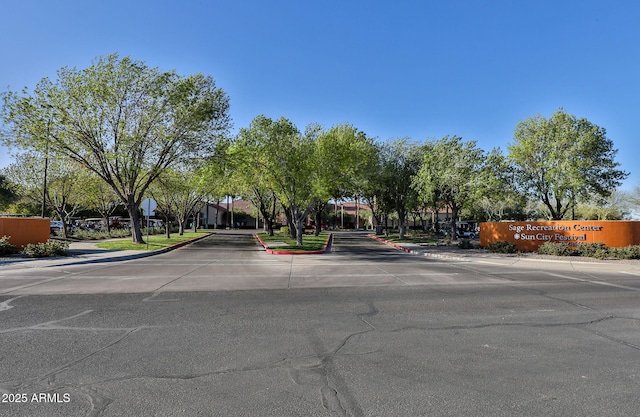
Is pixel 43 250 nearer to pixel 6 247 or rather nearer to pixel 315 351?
pixel 6 247

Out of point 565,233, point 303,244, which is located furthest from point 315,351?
point 303,244

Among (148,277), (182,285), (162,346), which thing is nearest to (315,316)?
(162,346)

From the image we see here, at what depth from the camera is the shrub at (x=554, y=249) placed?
68.1 feet

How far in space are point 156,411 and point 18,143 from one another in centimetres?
2459

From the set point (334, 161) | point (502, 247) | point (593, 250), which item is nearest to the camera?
point (593, 250)

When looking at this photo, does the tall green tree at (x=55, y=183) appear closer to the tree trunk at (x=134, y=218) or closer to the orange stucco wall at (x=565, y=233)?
the tree trunk at (x=134, y=218)

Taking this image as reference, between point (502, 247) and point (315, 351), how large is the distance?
70.1 feet

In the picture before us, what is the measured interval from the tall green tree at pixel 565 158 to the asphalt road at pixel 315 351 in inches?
755

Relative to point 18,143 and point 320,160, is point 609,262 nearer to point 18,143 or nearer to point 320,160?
point 320,160

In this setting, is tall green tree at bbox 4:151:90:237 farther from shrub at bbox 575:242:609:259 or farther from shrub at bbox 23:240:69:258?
shrub at bbox 575:242:609:259

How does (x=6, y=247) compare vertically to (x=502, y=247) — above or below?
above

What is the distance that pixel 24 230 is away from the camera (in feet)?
64.0

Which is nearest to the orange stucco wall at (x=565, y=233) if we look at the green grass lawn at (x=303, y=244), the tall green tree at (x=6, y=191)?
the green grass lawn at (x=303, y=244)

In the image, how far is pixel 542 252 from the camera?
2173 centimetres
